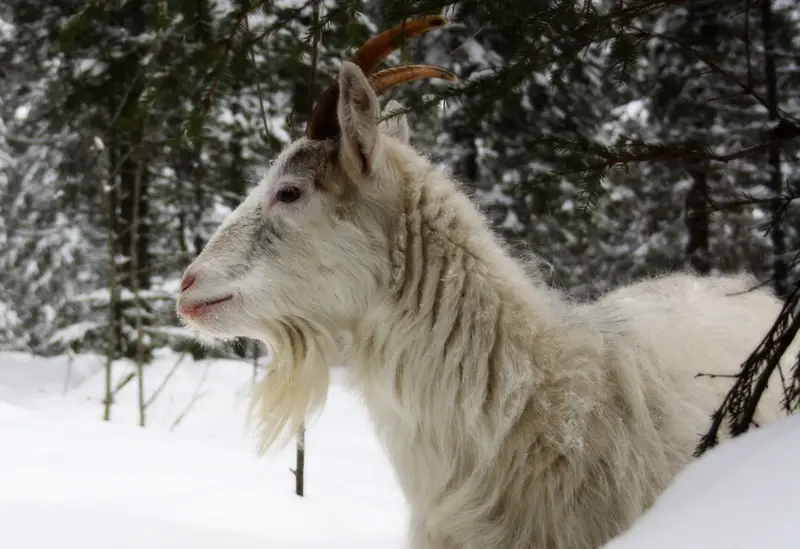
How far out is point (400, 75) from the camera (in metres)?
2.96

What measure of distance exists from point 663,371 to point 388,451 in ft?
3.46

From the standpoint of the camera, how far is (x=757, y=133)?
39.5 ft

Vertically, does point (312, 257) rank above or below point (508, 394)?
above


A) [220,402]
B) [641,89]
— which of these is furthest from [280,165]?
[641,89]

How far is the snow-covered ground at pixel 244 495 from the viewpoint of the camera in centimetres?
132

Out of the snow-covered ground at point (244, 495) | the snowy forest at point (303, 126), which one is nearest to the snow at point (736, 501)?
the snow-covered ground at point (244, 495)

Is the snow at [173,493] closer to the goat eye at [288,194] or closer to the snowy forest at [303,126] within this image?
the snowy forest at [303,126]

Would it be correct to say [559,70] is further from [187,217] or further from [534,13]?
[187,217]

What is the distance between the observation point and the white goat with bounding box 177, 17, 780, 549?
250 cm

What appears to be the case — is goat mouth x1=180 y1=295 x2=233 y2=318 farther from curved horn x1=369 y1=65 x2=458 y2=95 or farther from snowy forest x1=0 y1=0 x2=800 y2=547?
curved horn x1=369 y1=65 x2=458 y2=95

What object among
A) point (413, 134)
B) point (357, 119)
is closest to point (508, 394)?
point (357, 119)

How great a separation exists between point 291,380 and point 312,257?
21.3 inches

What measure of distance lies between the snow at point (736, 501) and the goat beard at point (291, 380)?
4.93ft

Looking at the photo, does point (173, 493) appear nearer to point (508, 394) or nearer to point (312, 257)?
point (312, 257)
